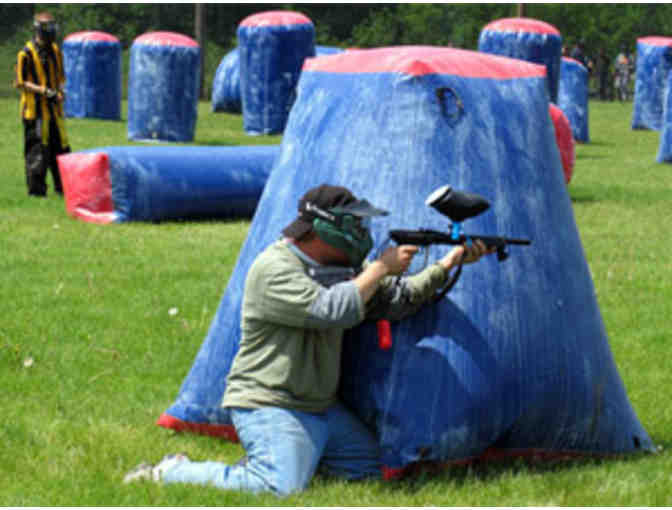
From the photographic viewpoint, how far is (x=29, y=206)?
11055mm

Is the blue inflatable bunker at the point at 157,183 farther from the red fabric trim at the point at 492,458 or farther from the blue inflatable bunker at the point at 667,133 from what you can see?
the blue inflatable bunker at the point at 667,133

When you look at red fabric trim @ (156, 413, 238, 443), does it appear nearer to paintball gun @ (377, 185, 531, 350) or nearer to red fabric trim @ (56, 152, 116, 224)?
paintball gun @ (377, 185, 531, 350)

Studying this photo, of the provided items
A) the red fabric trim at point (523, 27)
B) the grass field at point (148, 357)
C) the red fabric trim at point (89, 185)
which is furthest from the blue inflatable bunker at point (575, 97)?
the red fabric trim at point (89, 185)

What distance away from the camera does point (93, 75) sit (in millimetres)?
23125

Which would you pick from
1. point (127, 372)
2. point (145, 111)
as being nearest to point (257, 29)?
point (145, 111)

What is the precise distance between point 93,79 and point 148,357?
18182 millimetres

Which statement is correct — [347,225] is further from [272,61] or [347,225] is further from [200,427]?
[272,61]

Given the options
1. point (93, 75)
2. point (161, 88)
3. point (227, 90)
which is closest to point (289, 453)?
point (161, 88)

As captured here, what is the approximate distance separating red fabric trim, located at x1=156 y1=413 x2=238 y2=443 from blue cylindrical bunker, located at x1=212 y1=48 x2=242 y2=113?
22.5 m

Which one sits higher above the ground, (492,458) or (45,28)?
(45,28)

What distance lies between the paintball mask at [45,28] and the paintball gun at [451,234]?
314 inches

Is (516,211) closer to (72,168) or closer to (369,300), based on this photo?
(369,300)

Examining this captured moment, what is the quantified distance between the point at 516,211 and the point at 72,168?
6.57 metres

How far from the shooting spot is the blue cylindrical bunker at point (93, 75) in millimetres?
22844
